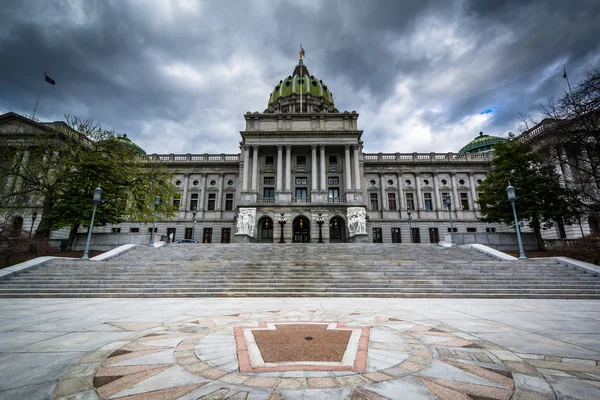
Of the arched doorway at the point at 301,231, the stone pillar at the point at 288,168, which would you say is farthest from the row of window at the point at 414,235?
the stone pillar at the point at 288,168

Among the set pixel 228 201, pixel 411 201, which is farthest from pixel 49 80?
pixel 411 201

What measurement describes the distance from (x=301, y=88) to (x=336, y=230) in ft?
109

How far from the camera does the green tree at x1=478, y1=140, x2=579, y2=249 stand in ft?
71.6

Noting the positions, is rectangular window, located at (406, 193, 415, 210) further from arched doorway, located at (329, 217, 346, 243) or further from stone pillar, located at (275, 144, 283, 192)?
stone pillar, located at (275, 144, 283, 192)

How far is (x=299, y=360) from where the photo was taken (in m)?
2.92

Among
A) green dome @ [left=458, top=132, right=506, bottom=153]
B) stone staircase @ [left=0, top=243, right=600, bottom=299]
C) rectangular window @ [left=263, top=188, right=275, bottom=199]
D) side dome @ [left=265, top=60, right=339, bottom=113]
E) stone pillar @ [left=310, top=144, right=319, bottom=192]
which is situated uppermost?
side dome @ [left=265, top=60, right=339, bottom=113]

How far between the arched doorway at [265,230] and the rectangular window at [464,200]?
1171 inches

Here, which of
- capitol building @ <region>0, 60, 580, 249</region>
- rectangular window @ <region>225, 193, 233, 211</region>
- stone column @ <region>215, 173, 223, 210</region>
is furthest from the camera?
rectangular window @ <region>225, 193, 233, 211</region>

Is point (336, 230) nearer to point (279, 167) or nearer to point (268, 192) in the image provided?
point (268, 192)

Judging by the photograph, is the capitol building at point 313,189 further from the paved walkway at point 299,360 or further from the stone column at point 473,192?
the paved walkway at point 299,360

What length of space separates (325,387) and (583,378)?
2.58 m

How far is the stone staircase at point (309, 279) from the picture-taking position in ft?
34.7

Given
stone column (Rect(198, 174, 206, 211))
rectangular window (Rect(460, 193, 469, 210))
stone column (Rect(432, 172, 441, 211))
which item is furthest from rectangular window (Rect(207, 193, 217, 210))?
rectangular window (Rect(460, 193, 469, 210))

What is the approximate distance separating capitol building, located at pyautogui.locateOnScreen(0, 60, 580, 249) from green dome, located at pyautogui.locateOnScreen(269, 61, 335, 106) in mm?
20086
